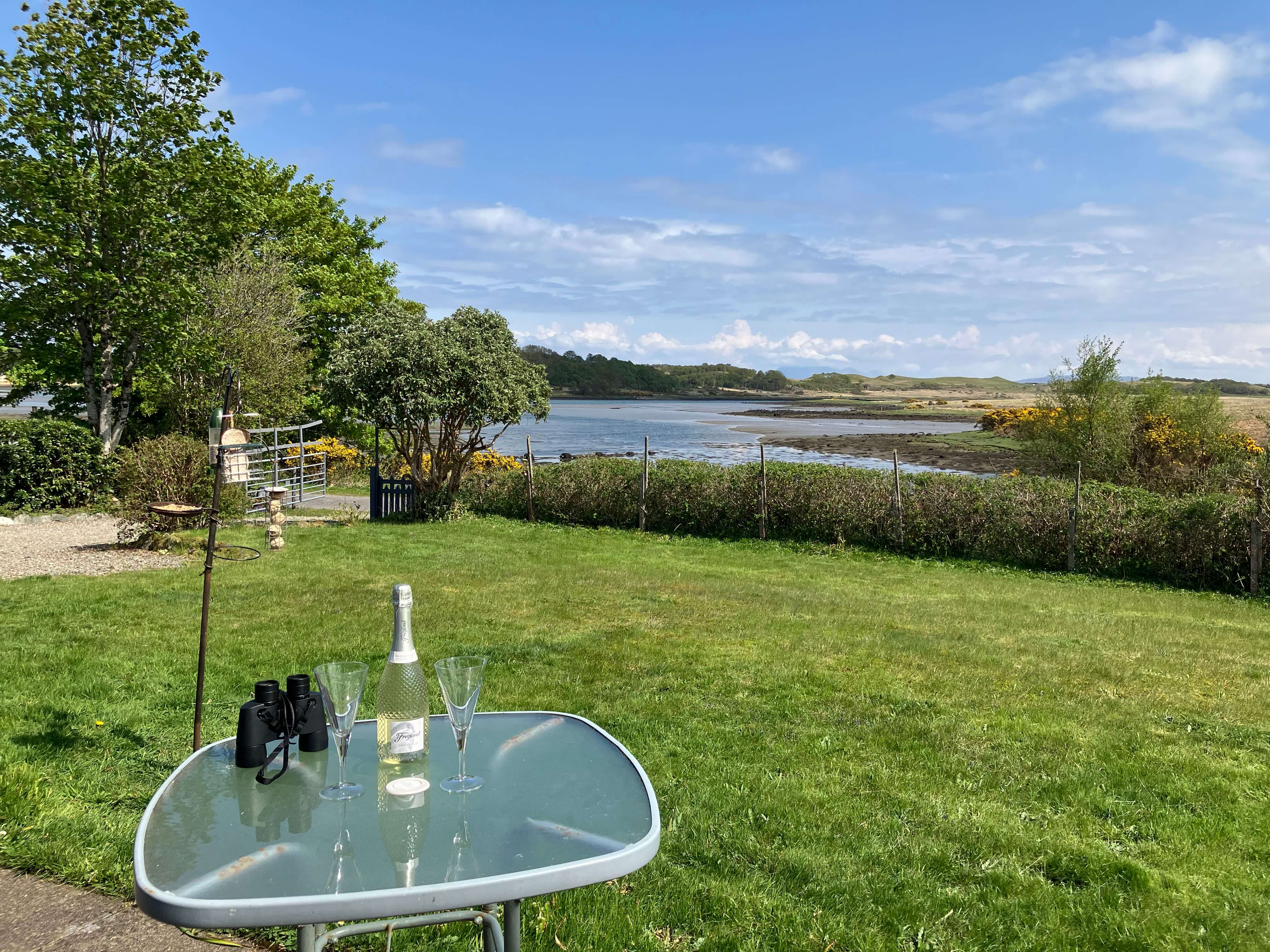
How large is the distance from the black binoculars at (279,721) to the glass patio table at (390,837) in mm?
41

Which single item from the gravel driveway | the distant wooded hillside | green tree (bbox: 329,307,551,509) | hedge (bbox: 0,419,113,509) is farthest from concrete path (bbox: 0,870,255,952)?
the distant wooded hillside

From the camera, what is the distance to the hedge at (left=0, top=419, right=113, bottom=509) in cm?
1295

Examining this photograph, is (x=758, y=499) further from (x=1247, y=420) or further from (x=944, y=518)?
(x=1247, y=420)

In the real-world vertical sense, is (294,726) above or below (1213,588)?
above

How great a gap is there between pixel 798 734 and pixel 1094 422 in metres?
23.5

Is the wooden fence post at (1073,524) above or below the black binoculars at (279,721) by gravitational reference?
below

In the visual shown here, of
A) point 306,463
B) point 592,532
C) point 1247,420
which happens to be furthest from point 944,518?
point 1247,420

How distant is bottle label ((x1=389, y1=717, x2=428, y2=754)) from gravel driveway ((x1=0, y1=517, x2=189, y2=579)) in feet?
28.0

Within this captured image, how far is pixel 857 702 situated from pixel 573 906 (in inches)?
115

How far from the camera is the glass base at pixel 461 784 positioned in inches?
80.8

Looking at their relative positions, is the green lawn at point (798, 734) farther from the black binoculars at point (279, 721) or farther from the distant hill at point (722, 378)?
the distant hill at point (722, 378)

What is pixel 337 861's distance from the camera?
1.71 meters

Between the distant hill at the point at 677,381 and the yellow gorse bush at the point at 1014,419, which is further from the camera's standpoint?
the distant hill at the point at 677,381

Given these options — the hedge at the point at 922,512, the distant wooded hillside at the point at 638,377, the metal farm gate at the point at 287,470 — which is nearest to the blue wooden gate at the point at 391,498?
the hedge at the point at 922,512
